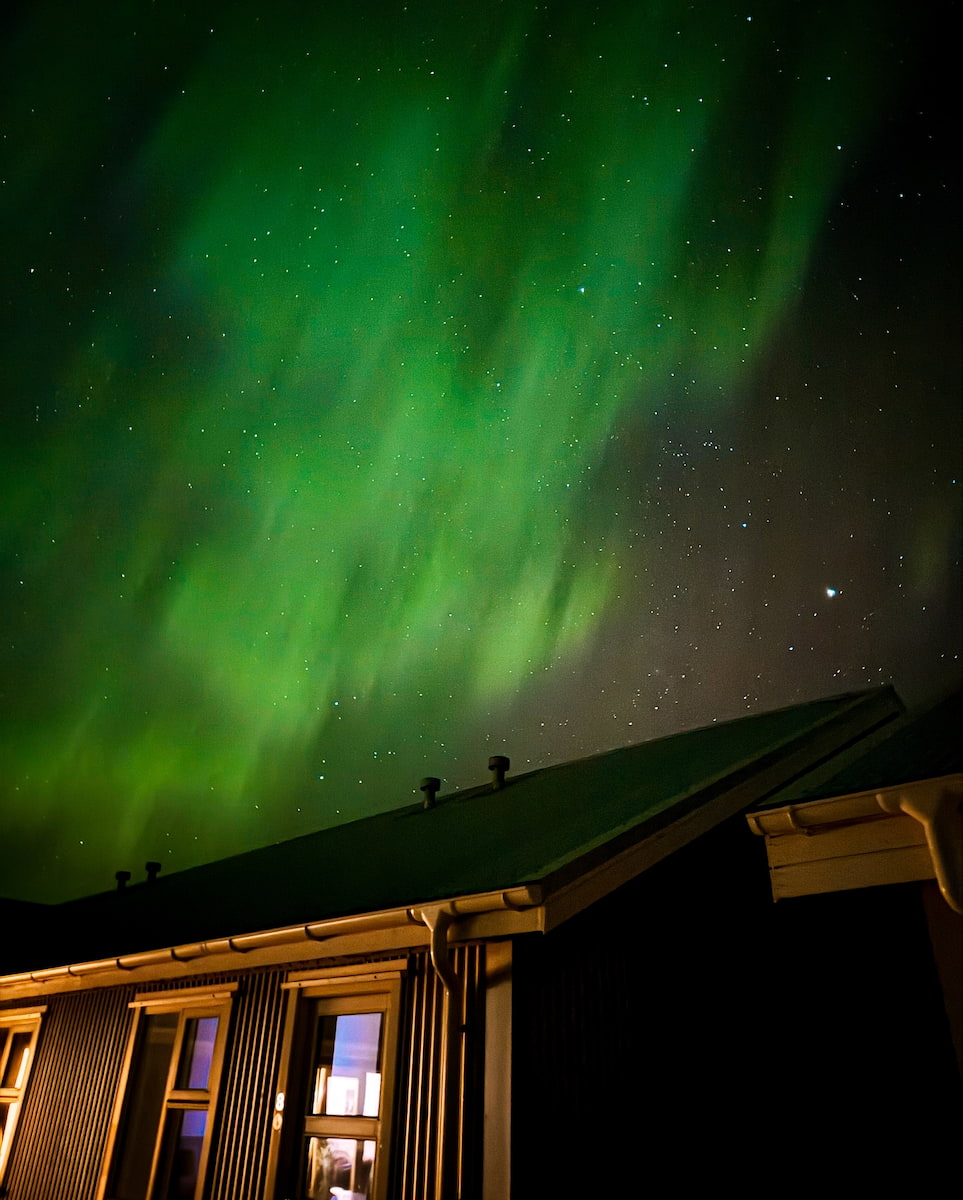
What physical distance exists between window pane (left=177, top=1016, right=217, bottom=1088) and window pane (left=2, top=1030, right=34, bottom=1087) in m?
3.25

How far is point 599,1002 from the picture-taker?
19.6ft

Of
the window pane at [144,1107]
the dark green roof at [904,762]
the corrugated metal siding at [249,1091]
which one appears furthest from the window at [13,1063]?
the dark green roof at [904,762]

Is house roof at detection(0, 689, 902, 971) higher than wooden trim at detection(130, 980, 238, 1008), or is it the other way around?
house roof at detection(0, 689, 902, 971)

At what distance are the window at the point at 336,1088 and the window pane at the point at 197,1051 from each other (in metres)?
1.40

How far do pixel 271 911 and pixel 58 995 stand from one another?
376 centimetres

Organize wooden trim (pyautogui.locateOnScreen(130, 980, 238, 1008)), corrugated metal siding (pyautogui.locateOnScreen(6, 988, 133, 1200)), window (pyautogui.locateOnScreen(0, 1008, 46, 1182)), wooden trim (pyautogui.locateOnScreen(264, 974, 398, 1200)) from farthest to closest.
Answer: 1. window (pyautogui.locateOnScreen(0, 1008, 46, 1182))
2. corrugated metal siding (pyautogui.locateOnScreen(6, 988, 133, 1200))
3. wooden trim (pyautogui.locateOnScreen(130, 980, 238, 1008))
4. wooden trim (pyautogui.locateOnScreen(264, 974, 398, 1200))

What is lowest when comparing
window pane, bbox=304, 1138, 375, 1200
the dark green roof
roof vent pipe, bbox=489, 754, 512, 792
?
window pane, bbox=304, 1138, 375, 1200

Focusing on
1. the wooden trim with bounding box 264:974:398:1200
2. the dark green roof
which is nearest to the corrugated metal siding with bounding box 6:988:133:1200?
the wooden trim with bounding box 264:974:398:1200

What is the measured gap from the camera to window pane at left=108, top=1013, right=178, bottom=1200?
26.5 feet

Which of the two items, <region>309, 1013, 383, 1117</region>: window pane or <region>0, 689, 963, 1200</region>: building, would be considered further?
<region>309, 1013, 383, 1117</region>: window pane

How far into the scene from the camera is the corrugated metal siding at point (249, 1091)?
670 cm

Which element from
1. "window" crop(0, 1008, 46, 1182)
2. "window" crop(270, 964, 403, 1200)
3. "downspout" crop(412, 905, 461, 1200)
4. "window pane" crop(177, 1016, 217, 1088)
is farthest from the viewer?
"window" crop(0, 1008, 46, 1182)

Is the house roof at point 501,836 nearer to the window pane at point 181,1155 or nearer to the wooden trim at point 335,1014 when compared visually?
the wooden trim at point 335,1014

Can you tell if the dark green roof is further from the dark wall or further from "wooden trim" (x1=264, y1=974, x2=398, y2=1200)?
"wooden trim" (x1=264, y1=974, x2=398, y2=1200)
